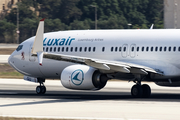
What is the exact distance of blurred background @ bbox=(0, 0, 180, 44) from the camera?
96312 mm

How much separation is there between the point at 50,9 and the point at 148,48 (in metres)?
85.2

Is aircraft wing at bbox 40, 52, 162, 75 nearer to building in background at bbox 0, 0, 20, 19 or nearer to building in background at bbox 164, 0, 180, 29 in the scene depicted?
building in background at bbox 164, 0, 180, 29

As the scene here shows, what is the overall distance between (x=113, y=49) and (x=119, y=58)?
678 mm

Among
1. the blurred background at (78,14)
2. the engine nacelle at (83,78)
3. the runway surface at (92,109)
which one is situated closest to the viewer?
the runway surface at (92,109)

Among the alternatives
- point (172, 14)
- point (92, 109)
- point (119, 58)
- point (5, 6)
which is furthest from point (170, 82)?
point (5, 6)

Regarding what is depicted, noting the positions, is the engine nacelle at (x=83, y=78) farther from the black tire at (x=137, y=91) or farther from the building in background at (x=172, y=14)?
the building in background at (x=172, y=14)

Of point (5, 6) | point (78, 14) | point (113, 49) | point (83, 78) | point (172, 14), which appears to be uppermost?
point (5, 6)

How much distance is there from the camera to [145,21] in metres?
107

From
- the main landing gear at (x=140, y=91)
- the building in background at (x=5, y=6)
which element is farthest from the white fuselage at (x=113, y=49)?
the building in background at (x=5, y=6)

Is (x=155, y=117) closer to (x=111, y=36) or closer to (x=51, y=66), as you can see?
(x=111, y=36)

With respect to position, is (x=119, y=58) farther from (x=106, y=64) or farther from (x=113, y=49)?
(x=106, y=64)

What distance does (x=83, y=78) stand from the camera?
2400cm

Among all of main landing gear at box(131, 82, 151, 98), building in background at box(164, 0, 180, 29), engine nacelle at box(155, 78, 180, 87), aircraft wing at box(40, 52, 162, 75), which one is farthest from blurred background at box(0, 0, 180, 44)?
aircraft wing at box(40, 52, 162, 75)

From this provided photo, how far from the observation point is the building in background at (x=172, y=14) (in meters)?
68.2
